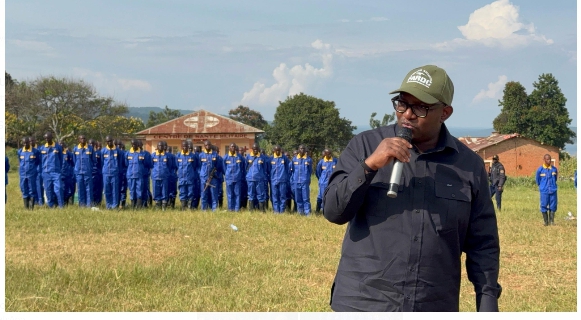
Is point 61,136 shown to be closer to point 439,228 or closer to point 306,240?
point 306,240

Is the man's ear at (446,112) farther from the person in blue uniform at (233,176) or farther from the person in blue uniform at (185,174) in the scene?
the person in blue uniform at (185,174)

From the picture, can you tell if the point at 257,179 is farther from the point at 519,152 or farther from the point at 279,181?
the point at 519,152

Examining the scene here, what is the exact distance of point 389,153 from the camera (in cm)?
276

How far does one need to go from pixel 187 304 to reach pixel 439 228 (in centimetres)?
425

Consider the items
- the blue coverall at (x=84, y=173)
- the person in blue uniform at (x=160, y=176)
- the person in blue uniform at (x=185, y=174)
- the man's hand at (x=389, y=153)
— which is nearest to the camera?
the man's hand at (x=389, y=153)

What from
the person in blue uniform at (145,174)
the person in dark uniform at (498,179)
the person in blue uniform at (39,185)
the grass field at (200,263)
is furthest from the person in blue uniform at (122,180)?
the person in dark uniform at (498,179)

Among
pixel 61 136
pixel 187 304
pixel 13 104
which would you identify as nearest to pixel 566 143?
pixel 61 136

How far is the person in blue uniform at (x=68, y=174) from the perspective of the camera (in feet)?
54.1

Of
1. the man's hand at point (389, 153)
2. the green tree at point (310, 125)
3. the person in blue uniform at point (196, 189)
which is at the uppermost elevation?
the green tree at point (310, 125)

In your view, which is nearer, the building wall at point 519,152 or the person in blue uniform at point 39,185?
the person in blue uniform at point 39,185

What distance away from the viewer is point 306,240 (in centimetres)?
1139

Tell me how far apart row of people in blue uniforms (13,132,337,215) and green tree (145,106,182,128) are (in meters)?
47.4

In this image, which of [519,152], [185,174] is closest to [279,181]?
[185,174]

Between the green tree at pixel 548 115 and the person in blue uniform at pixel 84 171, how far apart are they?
39428 millimetres
